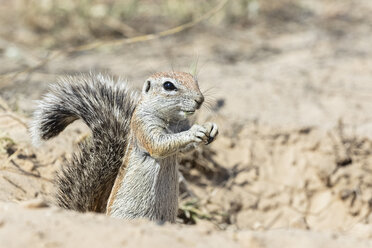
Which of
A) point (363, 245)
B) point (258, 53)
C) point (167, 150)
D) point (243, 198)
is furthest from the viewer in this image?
point (258, 53)

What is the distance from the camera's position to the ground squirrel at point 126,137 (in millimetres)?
3404

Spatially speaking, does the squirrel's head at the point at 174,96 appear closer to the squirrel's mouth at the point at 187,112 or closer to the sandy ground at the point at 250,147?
the squirrel's mouth at the point at 187,112

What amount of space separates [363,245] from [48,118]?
2.13m

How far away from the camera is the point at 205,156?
5.35 meters

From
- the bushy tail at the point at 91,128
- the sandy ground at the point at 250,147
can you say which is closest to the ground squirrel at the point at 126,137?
the bushy tail at the point at 91,128

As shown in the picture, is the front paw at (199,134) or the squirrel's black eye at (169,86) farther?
the squirrel's black eye at (169,86)

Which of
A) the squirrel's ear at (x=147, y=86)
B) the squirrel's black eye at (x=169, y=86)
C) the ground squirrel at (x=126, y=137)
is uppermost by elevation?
the squirrel's ear at (x=147, y=86)

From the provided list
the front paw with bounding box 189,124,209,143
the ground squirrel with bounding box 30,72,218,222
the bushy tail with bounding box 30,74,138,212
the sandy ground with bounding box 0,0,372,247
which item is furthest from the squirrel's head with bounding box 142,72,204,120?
the sandy ground with bounding box 0,0,372,247

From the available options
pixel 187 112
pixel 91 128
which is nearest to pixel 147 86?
pixel 187 112

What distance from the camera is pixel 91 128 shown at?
→ 363 centimetres

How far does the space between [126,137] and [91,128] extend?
249 mm

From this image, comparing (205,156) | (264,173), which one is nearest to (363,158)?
(264,173)

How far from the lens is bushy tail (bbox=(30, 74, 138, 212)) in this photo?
11.7 ft

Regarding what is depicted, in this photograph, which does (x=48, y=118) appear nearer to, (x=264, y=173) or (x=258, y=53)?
(x=264, y=173)
